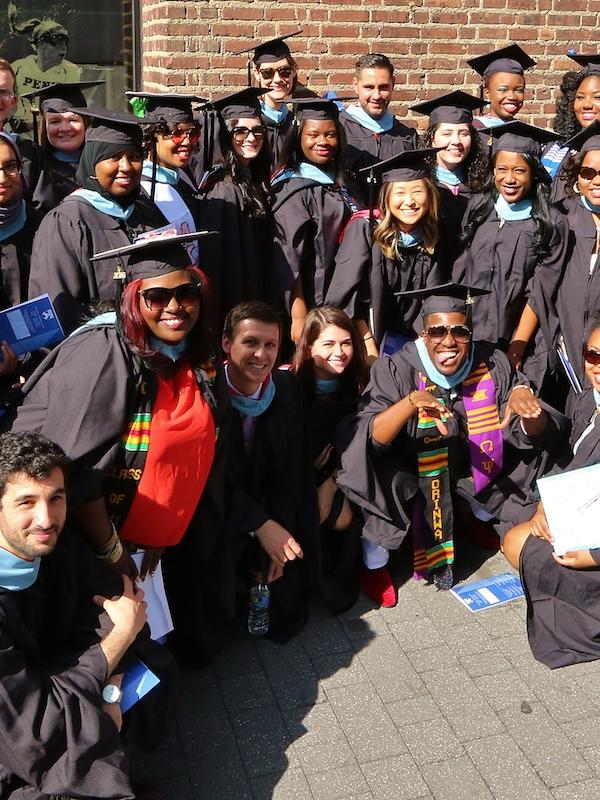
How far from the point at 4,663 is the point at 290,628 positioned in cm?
178

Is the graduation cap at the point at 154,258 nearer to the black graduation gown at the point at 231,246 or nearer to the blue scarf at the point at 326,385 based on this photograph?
the blue scarf at the point at 326,385

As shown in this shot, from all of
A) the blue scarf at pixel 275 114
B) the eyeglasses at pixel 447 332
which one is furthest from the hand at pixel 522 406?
the blue scarf at pixel 275 114

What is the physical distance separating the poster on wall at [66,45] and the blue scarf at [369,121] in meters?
2.14

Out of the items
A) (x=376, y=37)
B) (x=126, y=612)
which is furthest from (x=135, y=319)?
(x=376, y=37)

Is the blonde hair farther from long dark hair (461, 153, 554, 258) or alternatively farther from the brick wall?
the brick wall

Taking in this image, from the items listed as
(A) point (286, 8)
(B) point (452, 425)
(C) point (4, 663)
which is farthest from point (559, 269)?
(C) point (4, 663)

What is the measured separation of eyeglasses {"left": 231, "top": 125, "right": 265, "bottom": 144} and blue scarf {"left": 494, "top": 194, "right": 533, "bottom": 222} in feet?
4.66

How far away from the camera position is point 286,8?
284 inches

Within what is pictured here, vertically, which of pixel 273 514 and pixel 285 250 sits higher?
pixel 285 250

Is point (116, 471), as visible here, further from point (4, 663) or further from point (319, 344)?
point (319, 344)

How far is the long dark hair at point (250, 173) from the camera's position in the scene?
18.3 feet

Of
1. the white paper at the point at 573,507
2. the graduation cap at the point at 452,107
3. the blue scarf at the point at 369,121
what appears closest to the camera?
the white paper at the point at 573,507

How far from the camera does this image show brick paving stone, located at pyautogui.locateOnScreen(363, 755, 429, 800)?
357 centimetres

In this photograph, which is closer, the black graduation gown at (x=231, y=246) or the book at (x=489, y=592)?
the book at (x=489, y=592)
